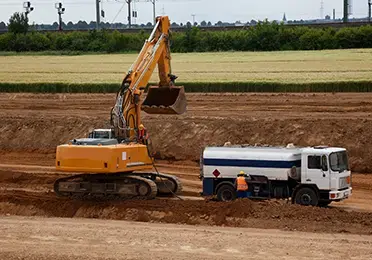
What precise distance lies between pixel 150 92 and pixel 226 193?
13.7 feet

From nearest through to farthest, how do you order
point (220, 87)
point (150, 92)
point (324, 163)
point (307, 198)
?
point (324, 163) → point (307, 198) → point (150, 92) → point (220, 87)

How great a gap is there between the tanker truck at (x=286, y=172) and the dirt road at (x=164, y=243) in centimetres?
335

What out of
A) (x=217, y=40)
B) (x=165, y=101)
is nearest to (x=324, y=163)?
(x=165, y=101)

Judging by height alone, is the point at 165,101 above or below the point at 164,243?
above

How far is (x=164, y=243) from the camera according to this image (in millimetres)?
22734

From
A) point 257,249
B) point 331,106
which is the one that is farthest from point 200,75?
point 257,249

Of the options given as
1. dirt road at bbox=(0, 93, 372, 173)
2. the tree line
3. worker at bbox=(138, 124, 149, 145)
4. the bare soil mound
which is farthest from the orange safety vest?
the tree line

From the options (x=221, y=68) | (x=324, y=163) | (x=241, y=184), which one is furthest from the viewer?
(x=221, y=68)

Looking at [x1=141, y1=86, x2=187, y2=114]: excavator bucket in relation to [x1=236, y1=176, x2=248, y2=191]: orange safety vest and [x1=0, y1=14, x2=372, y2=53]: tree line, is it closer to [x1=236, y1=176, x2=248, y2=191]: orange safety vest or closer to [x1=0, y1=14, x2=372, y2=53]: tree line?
[x1=236, y1=176, x2=248, y2=191]: orange safety vest

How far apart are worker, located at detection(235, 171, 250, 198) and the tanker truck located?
0.16 meters

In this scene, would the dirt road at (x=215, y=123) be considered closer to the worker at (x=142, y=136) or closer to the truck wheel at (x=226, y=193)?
the truck wheel at (x=226, y=193)

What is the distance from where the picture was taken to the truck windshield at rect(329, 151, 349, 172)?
90.8 feet

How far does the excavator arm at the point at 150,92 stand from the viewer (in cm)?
2895

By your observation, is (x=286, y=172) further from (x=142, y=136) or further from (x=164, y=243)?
(x=164, y=243)
